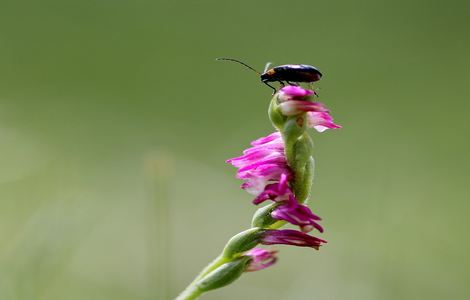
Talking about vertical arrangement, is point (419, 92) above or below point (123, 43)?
below

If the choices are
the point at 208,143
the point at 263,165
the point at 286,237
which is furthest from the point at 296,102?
the point at 208,143

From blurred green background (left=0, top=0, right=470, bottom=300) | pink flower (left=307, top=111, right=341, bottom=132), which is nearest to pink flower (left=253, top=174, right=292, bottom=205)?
pink flower (left=307, top=111, right=341, bottom=132)

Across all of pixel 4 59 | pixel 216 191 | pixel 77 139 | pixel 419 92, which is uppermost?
pixel 4 59

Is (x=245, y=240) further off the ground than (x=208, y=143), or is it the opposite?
(x=208, y=143)

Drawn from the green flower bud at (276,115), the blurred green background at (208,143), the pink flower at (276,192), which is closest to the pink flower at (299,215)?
the pink flower at (276,192)

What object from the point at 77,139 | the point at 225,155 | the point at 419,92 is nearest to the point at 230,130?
the point at 225,155

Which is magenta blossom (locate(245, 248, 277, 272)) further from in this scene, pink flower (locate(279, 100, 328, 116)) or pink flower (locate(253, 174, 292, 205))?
pink flower (locate(279, 100, 328, 116))

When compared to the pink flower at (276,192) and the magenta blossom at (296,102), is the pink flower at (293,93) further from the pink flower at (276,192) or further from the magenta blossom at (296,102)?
the pink flower at (276,192)

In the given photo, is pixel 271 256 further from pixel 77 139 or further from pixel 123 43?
pixel 123 43

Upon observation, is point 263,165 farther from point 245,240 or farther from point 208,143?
point 208,143
